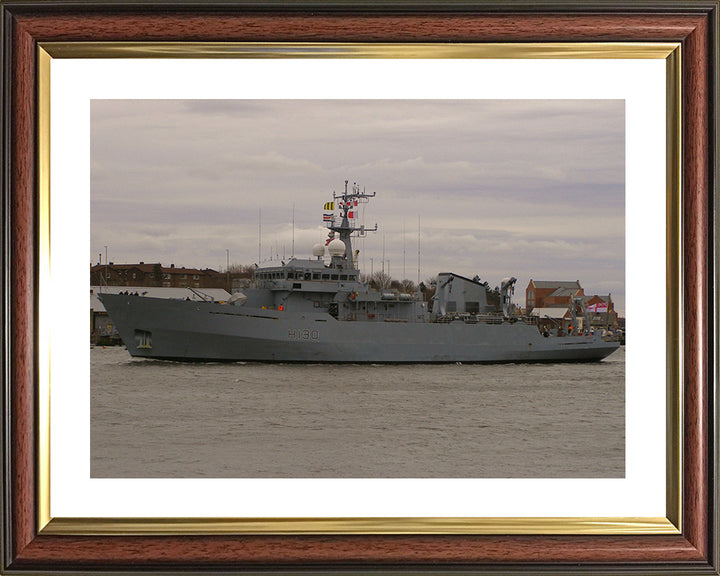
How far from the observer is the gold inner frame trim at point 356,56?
236 cm

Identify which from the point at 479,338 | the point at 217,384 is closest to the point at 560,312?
the point at 479,338

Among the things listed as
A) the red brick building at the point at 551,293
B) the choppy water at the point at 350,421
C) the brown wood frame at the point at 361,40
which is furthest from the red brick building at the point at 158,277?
the brown wood frame at the point at 361,40

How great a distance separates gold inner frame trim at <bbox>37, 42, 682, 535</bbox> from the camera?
2357 mm

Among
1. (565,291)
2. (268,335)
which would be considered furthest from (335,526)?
(565,291)

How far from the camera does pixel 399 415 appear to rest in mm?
15406

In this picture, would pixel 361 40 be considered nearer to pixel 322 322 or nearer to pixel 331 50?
pixel 331 50

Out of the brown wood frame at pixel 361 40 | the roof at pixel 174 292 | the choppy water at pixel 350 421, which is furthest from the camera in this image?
the roof at pixel 174 292

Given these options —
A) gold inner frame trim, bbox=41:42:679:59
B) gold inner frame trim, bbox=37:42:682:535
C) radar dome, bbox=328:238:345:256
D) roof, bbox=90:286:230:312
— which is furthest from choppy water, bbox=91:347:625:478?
radar dome, bbox=328:238:345:256

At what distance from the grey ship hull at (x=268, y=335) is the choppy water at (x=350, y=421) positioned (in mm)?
558

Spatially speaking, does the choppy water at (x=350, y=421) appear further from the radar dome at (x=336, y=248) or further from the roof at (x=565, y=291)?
the radar dome at (x=336, y=248)

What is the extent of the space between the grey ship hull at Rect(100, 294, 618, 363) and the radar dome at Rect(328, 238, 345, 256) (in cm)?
258

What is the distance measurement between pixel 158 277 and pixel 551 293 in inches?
597

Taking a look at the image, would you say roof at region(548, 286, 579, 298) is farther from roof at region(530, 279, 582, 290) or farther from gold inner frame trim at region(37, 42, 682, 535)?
gold inner frame trim at region(37, 42, 682, 535)

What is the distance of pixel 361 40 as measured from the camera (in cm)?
235
